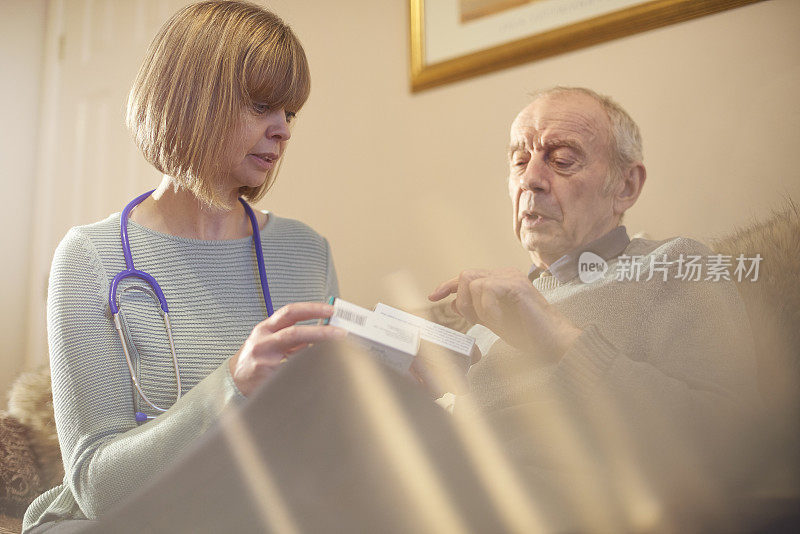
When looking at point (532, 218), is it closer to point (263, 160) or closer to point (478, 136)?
point (478, 136)

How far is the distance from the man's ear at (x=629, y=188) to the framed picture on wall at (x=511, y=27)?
25cm

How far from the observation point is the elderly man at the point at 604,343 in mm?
785

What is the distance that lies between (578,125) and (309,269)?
51cm

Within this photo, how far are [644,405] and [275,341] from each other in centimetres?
46

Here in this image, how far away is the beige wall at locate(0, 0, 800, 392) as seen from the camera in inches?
41.6

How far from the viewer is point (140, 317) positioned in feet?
3.08

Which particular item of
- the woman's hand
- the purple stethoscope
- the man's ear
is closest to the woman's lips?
the purple stethoscope

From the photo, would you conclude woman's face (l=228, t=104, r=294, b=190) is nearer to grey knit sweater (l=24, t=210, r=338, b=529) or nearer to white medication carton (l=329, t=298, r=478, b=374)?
grey knit sweater (l=24, t=210, r=338, b=529)

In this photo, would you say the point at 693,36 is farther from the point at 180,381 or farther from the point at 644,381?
the point at 180,381

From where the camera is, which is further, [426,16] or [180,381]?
[426,16]

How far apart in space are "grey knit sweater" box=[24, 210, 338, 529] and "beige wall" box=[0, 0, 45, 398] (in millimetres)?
1420

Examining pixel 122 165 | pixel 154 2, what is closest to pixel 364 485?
pixel 122 165

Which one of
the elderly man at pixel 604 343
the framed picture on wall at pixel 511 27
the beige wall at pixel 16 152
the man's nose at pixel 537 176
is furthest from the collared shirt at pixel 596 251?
the beige wall at pixel 16 152

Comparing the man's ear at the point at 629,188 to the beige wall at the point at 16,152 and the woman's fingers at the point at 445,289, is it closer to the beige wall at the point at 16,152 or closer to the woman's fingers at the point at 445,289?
the woman's fingers at the point at 445,289
